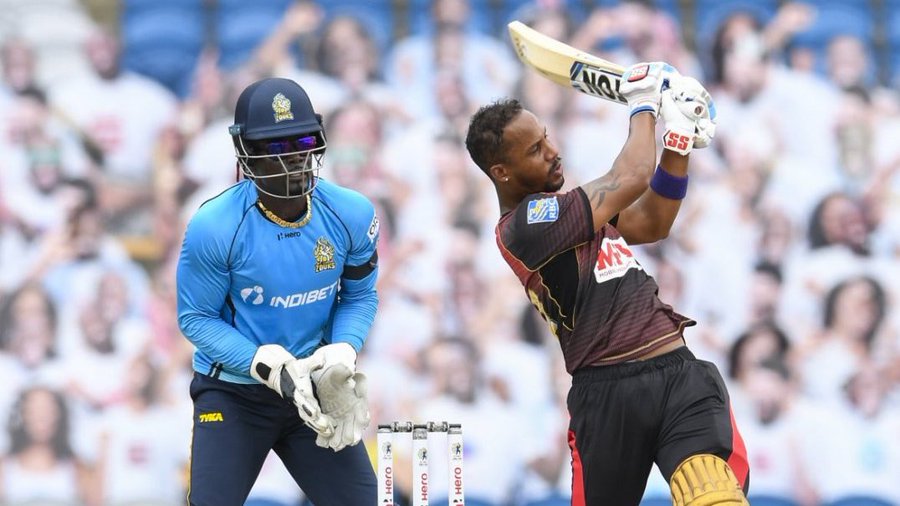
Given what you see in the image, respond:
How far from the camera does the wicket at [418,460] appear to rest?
4.30m

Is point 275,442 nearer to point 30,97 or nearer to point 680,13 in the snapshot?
point 30,97

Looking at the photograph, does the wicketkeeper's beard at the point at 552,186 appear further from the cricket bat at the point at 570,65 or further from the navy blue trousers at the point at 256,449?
the navy blue trousers at the point at 256,449

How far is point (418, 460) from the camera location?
171 inches

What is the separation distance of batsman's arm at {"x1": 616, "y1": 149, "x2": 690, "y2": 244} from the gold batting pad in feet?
3.03

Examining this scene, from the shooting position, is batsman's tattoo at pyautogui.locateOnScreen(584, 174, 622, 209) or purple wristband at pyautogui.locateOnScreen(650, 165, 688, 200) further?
purple wristband at pyautogui.locateOnScreen(650, 165, 688, 200)

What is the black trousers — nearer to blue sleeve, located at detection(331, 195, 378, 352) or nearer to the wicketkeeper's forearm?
the wicketkeeper's forearm

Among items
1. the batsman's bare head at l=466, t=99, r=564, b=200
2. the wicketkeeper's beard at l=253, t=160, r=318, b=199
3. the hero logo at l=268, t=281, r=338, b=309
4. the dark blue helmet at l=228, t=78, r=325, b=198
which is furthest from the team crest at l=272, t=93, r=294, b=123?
the batsman's bare head at l=466, t=99, r=564, b=200

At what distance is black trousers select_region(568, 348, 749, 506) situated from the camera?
4.40 m

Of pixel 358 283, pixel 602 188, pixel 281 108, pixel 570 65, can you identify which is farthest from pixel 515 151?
pixel 281 108

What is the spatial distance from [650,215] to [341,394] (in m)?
1.32

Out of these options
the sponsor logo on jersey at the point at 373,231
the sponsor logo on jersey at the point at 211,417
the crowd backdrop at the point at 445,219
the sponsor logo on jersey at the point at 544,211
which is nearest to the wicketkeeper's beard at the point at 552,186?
the sponsor logo on jersey at the point at 544,211

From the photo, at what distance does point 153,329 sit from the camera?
8.79m

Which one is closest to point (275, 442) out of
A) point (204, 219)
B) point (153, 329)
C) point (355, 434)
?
point (355, 434)

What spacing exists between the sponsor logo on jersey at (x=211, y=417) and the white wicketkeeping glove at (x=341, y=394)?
350 millimetres
